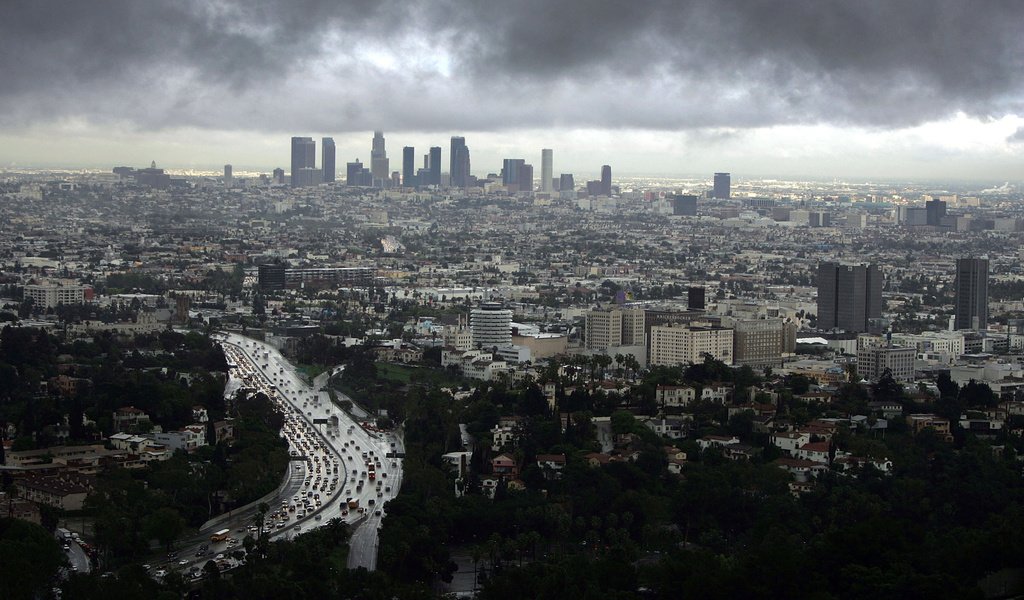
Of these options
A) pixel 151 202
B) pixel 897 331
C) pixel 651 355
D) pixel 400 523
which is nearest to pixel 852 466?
pixel 400 523

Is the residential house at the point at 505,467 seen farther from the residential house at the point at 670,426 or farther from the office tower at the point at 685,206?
the office tower at the point at 685,206

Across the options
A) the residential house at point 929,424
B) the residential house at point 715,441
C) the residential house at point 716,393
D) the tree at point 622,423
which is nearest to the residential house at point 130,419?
the tree at point 622,423

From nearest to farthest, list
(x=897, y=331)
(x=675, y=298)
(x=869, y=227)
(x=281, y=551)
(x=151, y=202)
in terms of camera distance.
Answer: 1. (x=281, y=551)
2. (x=897, y=331)
3. (x=675, y=298)
4. (x=869, y=227)
5. (x=151, y=202)

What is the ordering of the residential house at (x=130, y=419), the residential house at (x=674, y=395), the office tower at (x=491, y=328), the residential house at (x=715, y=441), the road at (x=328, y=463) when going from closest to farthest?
1. the road at (x=328, y=463)
2. the residential house at (x=715, y=441)
3. the residential house at (x=130, y=419)
4. the residential house at (x=674, y=395)
5. the office tower at (x=491, y=328)

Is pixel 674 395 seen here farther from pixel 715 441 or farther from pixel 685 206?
pixel 685 206

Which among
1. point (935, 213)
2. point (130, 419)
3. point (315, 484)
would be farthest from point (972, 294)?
point (935, 213)

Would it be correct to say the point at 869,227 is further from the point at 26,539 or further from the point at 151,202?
the point at 26,539

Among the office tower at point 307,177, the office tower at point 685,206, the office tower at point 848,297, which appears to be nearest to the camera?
the office tower at point 848,297
